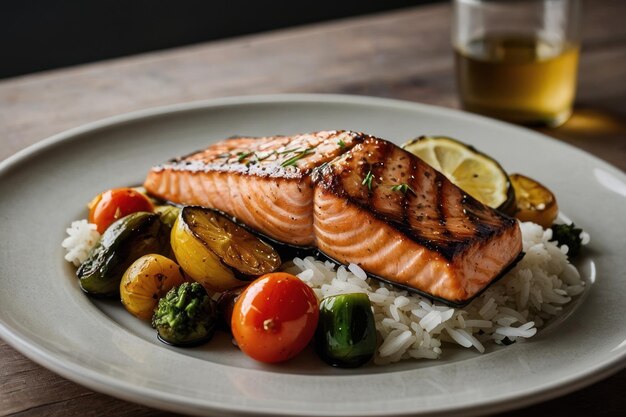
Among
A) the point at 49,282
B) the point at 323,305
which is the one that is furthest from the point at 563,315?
the point at 49,282

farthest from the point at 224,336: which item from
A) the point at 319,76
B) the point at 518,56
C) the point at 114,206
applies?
the point at 319,76

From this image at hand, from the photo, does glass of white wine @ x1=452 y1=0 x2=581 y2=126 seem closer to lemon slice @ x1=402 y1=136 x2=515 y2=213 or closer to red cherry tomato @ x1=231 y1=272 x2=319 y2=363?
lemon slice @ x1=402 y1=136 x2=515 y2=213

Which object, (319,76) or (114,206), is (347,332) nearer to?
(114,206)

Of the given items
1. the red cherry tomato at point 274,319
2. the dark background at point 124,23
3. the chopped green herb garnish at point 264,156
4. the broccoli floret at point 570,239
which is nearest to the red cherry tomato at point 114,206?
the chopped green herb garnish at point 264,156

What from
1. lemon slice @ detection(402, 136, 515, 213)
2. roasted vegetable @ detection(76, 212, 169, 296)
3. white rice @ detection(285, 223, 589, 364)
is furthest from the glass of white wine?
roasted vegetable @ detection(76, 212, 169, 296)

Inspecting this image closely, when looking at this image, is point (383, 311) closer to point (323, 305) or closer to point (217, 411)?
point (323, 305)

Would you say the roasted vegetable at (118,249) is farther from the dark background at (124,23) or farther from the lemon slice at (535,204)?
the dark background at (124,23)
